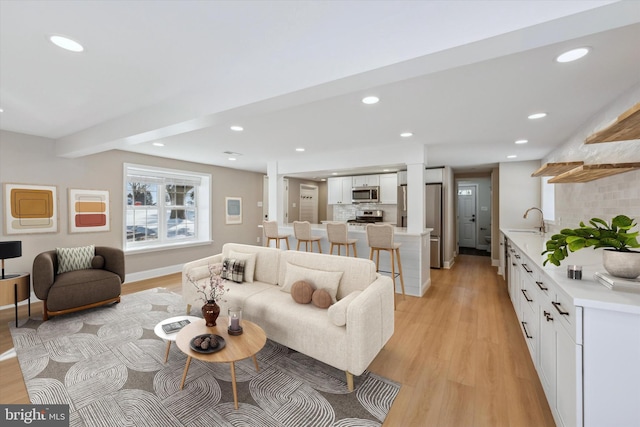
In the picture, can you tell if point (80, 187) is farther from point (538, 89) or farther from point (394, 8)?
point (538, 89)

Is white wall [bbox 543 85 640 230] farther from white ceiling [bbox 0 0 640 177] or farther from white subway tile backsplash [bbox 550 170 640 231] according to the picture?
white ceiling [bbox 0 0 640 177]

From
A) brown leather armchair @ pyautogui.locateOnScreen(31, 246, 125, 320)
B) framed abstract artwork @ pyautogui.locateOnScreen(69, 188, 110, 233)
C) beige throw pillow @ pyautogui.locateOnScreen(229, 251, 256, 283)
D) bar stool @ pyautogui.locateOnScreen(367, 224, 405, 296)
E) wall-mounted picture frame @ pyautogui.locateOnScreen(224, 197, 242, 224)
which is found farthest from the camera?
wall-mounted picture frame @ pyautogui.locateOnScreen(224, 197, 242, 224)

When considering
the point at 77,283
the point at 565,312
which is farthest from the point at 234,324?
the point at 77,283

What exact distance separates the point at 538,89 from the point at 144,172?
19.5 ft

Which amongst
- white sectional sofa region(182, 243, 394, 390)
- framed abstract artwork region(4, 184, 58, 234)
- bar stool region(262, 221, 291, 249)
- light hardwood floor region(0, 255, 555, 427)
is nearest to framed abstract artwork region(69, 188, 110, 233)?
framed abstract artwork region(4, 184, 58, 234)

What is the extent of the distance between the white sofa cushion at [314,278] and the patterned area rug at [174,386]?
62cm

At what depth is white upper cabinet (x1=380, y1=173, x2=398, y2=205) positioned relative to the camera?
241 inches

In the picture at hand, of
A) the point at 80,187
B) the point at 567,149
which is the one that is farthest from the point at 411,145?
the point at 80,187

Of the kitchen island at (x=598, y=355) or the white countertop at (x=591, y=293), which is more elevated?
the white countertop at (x=591, y=293)

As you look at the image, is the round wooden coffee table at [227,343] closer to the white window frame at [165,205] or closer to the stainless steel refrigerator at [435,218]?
the white window frame at [165,205]

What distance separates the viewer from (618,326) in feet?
3.97

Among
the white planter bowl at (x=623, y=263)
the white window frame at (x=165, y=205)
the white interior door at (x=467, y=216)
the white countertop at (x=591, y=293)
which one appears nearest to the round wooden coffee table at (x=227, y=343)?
the white countertop at (x=591, y=293)

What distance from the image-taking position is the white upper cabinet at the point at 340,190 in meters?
6.70

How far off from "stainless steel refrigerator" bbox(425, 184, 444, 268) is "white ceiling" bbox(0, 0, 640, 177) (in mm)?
2396
